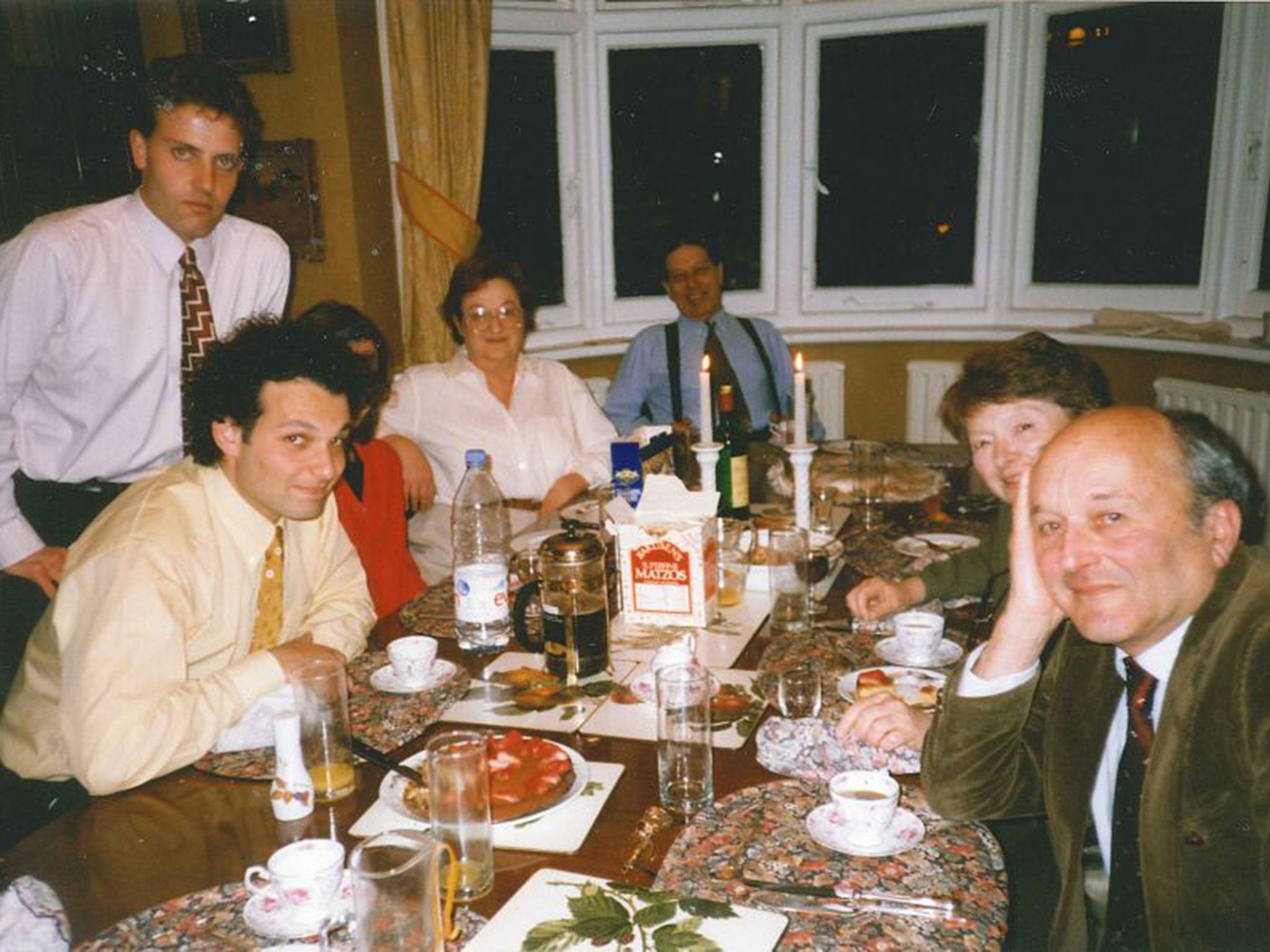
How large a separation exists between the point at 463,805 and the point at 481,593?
745 millimetres

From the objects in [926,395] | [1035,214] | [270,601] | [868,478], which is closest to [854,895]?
[270,601]

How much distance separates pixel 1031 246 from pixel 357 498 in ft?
12.6

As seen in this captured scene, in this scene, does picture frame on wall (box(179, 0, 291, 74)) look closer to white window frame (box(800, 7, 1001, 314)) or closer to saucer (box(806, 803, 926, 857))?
white window frame (box(800, 7, 1001, 314))

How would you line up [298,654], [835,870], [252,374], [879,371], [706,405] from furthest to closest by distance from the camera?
[879,371], [706,405], [252,374], [298,654], [835,870]

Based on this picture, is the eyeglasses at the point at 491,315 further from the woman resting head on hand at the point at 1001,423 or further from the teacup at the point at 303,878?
the teacup at the point at 303,878

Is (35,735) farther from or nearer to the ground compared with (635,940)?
nearer to the ground

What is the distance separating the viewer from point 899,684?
159 cm

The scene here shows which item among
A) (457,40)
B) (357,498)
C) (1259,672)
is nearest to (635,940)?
(1259,672)

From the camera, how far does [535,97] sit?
16.1 ft

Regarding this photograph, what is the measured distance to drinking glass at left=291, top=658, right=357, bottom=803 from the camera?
131cm

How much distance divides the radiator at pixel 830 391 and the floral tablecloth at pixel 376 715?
379 centimetres

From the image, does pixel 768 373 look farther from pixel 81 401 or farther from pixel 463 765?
pixel 463 765

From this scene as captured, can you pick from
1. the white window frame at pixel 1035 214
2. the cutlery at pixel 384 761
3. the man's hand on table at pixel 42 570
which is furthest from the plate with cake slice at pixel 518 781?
the white window frame at pixel 1035 214

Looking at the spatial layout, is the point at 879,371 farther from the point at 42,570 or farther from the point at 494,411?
the point at 42,570
